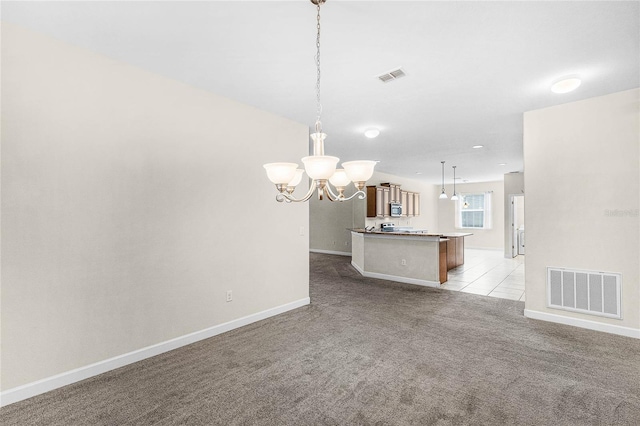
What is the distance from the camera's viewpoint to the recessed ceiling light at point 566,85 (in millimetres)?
2843

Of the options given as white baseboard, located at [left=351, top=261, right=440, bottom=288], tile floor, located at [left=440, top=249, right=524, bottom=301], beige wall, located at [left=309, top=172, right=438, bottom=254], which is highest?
beige wall, located at [left=309, top=172, right=438, bottom=254]

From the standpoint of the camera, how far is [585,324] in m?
3.44

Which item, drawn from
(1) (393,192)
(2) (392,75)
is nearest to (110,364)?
(2) (392,75)

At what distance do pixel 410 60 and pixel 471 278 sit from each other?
505cm

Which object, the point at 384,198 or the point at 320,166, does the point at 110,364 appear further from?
the point at 384,198

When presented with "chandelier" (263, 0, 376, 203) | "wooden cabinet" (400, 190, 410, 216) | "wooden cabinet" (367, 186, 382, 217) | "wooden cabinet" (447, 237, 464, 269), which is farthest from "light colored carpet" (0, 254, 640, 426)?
"wooden cabinet" (400, 190, 410, 216)

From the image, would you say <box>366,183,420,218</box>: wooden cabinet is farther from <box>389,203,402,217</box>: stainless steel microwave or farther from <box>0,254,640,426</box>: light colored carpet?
<box>0,254,640,426</box>: light colored carpet

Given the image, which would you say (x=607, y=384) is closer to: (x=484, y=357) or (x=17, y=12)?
(x=484, y=357)

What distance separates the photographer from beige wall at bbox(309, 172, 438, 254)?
9305 millimetres

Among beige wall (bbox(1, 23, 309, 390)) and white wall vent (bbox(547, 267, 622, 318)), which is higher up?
beige wall (bbox(1, 23, 309, 390))

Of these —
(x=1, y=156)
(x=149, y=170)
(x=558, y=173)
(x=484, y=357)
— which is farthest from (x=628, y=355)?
(x=1, y=156)

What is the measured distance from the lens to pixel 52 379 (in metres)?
2.22

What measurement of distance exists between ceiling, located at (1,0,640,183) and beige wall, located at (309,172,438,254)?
555cm

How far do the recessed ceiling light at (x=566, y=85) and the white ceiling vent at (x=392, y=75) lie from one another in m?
1.53
